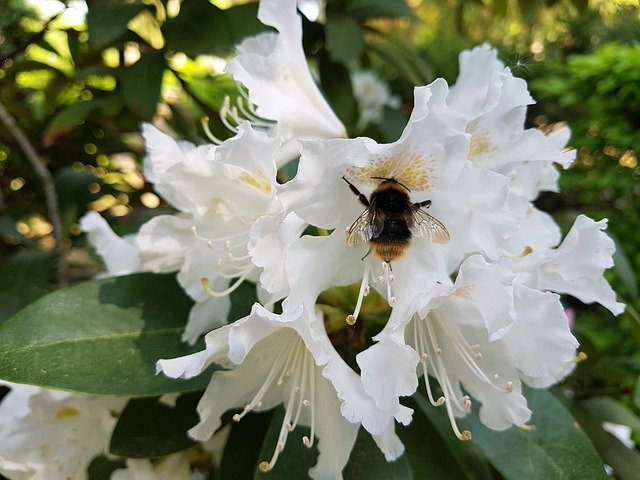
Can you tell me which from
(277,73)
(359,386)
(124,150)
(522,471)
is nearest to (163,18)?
(124,150)

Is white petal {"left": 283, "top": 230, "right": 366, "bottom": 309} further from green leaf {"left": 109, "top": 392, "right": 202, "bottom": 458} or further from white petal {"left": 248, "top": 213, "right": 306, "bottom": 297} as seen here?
green leaf {"left": 109, "top": 392, "right": 202, "bottom": 458}

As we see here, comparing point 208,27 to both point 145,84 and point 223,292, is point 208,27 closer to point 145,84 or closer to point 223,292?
point 145,84

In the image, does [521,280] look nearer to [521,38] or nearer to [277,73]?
[277,73]

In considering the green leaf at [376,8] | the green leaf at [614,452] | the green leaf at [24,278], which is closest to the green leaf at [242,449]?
the green leaf at [24,278]

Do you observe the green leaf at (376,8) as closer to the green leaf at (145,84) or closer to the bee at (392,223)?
the green leaf at (145,84)

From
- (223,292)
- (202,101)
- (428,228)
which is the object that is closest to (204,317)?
(223,292)

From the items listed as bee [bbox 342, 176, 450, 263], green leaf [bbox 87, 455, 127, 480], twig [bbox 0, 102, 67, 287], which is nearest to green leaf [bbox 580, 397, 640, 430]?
bee [bbox 342, 176, 450, 263]

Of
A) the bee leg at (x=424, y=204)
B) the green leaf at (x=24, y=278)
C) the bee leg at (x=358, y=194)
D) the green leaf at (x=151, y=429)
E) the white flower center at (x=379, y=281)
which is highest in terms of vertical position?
the bee leg at (x=358, y=194)
